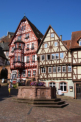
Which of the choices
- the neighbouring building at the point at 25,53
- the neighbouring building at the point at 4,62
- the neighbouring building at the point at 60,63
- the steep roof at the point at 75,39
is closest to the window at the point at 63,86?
the neighbouring building at the point at 60,63

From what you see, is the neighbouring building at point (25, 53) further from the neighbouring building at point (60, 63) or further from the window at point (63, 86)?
the window at point (63, 86)

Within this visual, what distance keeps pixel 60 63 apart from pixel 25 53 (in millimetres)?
10596

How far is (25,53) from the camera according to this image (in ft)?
117

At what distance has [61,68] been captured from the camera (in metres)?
27.8

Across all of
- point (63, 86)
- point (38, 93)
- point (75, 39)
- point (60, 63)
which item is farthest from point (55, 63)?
point (38, 93)

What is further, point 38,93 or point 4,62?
point 4,62

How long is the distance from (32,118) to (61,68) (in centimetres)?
1919

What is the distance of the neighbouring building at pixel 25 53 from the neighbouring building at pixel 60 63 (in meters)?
4.25

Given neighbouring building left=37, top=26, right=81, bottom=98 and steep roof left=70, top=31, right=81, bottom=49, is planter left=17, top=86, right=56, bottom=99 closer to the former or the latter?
neighbouring building left=37, top=26, right=81, bottom=98

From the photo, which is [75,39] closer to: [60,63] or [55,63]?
[60,63]

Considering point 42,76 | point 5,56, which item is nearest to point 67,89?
point 42,76

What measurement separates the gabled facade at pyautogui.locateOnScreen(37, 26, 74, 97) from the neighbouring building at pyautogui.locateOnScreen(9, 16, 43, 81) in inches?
169

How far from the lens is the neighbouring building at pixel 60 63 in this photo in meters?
26.2

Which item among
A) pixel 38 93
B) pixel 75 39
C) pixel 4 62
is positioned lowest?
pixel 38 93
